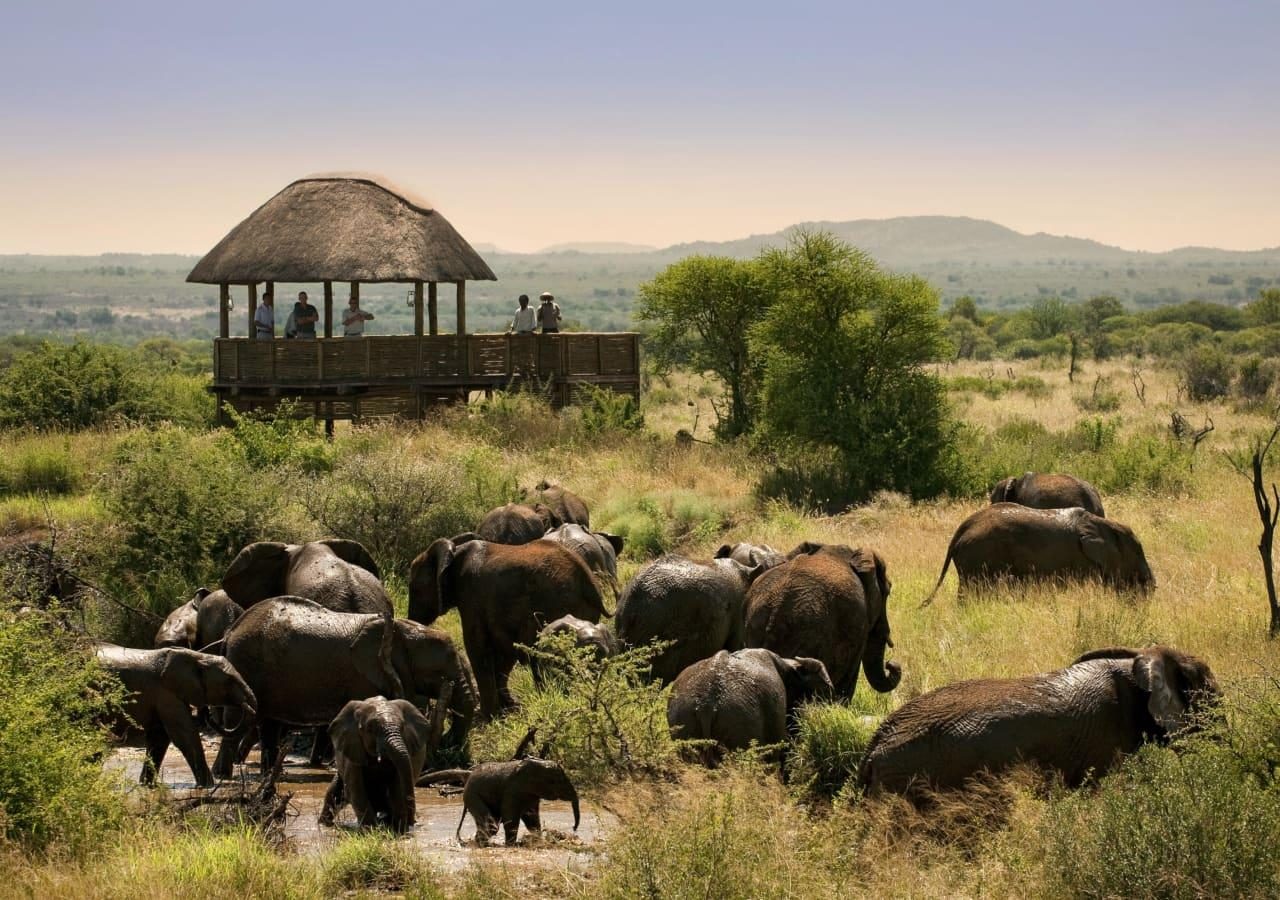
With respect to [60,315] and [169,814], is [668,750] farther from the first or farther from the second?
[60,315]

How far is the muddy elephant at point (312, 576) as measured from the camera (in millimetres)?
12320

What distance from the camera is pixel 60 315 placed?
7219 inches

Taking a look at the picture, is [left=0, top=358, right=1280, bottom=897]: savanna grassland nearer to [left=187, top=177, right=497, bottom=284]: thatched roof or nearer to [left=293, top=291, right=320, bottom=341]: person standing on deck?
[left=187, top=177, right=497, bottom=284]: thatched roof

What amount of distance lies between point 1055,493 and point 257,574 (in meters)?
8.07

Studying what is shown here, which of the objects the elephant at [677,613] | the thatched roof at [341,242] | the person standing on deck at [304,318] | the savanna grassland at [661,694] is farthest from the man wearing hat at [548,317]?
the elephant at [677,613]

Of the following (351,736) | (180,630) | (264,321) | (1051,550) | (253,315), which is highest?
(253,315)

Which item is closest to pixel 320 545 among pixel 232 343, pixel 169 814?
pixel 169 814

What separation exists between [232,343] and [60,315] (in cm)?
16486

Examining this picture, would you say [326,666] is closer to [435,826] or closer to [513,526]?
[435,826]

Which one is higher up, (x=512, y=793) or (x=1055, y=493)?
(x=1055, y=493)

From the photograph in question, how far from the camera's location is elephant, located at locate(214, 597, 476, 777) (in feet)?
35.7

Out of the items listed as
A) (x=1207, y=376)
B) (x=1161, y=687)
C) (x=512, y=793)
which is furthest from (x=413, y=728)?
(x=1207, y=376)

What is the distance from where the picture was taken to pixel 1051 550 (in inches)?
571

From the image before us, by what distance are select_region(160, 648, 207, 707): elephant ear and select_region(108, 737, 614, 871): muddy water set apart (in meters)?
0.58
